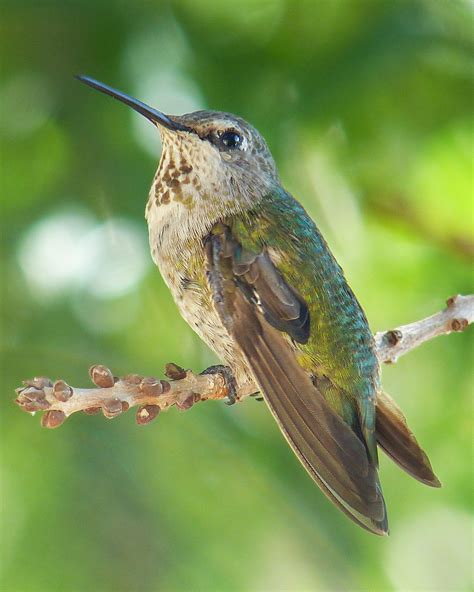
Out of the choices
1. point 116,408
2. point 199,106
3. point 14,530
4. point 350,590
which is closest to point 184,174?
point 199,106

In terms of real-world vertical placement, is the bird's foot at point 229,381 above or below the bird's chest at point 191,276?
below

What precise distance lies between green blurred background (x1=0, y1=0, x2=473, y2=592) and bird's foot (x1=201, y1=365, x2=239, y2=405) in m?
0.77

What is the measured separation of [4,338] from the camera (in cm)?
324

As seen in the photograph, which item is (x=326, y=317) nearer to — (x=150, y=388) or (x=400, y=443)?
(x=400, y=443)

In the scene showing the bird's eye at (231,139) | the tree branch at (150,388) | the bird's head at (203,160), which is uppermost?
the bird's eye at (231,139)

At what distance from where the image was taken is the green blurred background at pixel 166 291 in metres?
3.09

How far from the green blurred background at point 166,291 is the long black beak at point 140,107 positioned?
66 centimetres

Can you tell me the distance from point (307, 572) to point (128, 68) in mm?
2057

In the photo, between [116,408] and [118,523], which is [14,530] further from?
[116,408]

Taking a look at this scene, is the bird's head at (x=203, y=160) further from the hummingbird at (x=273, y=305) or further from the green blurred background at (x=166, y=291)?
the green blurred background at (x=166, y=291)

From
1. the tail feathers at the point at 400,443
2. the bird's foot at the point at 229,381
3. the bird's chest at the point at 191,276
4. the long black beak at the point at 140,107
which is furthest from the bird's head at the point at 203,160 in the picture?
the tail feathers at the point at 400,443

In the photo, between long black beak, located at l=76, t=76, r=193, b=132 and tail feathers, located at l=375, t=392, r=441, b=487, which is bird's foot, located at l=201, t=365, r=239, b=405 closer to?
tail feathers, located at l=375, t=392, r=441, b=487

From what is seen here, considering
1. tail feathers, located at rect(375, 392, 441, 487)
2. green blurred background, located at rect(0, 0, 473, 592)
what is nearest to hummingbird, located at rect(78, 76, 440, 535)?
tail feathers, located at rect(375, 392, 441, 487)

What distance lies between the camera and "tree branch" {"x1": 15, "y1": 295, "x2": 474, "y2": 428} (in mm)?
1774
